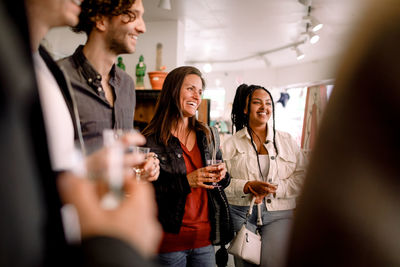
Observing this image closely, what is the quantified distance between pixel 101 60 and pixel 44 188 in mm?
302

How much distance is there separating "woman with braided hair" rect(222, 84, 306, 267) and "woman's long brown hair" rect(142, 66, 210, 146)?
43cm

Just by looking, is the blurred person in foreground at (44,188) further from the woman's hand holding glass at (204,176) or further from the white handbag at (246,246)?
the white handbag at (246,246)

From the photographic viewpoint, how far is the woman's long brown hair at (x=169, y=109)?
124 cm

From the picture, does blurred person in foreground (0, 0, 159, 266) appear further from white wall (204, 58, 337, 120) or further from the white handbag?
white wall (204, 58, 337, 120)

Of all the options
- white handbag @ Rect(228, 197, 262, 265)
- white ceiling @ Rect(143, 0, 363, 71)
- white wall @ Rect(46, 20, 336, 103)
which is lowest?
white handbag @ Rect(228, 197, 262, 265)

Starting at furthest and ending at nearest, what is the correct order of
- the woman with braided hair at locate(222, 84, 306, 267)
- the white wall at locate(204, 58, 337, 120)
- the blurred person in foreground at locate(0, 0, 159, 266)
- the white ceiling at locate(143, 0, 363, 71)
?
the white wall at locate(204, 58, 337, 120) < the white ceiling at locate(143, 0, 363, 71) < the woman with braided hair at locate(222, 84, 306, 267) < the blurred person in foreground at locate(0, 0, 159, 266)

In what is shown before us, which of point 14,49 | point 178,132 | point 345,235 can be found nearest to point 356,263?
point 345,235

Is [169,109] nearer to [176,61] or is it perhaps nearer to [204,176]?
[204,176]

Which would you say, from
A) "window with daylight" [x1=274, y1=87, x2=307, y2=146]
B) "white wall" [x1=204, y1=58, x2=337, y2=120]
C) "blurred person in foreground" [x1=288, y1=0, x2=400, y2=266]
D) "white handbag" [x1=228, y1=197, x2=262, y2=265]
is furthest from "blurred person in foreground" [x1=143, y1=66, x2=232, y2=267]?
"window with daylight" [x1=274, y1=87, x2=307, y2=146]

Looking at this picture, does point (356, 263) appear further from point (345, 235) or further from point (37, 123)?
point (37, 123)

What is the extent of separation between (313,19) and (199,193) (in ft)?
11.6

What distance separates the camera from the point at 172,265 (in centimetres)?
108

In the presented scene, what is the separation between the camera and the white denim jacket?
1.52 m

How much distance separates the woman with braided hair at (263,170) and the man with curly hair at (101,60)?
106 centimetres
